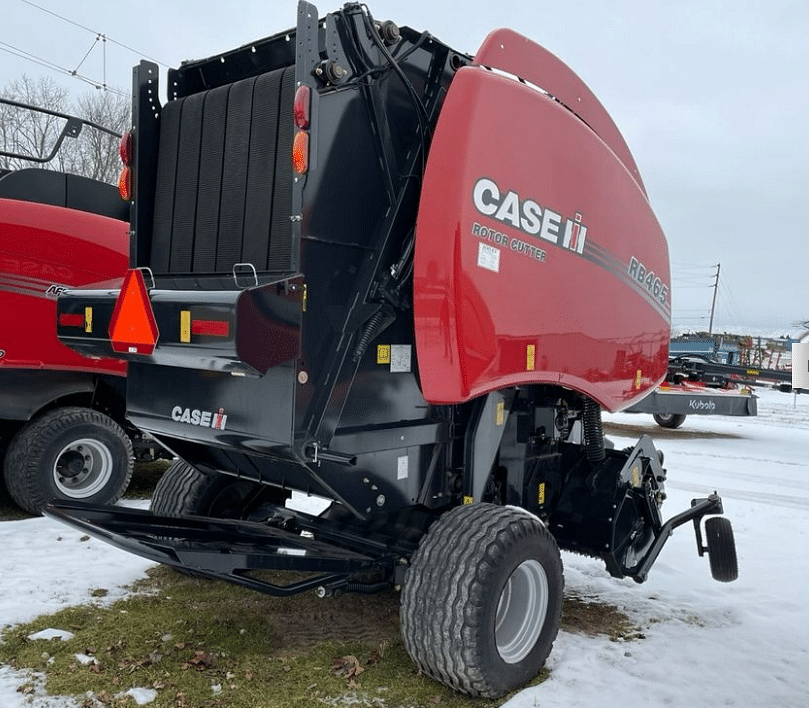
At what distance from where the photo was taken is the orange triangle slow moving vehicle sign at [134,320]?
2973 millimetres

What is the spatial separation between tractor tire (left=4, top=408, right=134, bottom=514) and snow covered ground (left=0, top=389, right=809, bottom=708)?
0.26 meters

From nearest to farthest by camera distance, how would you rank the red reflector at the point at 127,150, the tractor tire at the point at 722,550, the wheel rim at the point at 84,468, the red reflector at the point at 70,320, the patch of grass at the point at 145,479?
the red reflector at the point at 70,320 < the red reflector at the point at 127,150 < the tractor tire at the point at 722,550 < the wheel rim at the point at 84,468 < the patch of grass at the point at 145,479

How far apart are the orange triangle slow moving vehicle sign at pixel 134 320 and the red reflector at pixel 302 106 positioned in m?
0.90

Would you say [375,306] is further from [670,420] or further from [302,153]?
[670,420]

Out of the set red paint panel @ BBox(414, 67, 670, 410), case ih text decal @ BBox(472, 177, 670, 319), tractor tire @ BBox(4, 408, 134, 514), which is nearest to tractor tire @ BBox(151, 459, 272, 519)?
tractor tire @ BBox(4, 408, 134, 514)

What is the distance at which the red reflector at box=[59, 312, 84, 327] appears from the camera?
335 cm

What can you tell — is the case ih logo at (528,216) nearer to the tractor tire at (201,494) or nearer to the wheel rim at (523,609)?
the wheel rim at (523,609)

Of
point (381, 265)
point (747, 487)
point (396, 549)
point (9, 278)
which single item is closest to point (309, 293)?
point (381, 265)

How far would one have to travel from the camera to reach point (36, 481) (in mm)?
5281

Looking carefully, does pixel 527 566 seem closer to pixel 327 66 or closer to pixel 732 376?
pixel 327 66

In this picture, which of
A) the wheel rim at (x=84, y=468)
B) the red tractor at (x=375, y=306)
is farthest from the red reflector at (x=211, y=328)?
the wheel rim at (x=84, y=468)

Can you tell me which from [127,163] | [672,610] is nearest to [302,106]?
[127,163]

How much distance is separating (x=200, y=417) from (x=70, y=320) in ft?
2.62

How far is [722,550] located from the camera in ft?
12.9
